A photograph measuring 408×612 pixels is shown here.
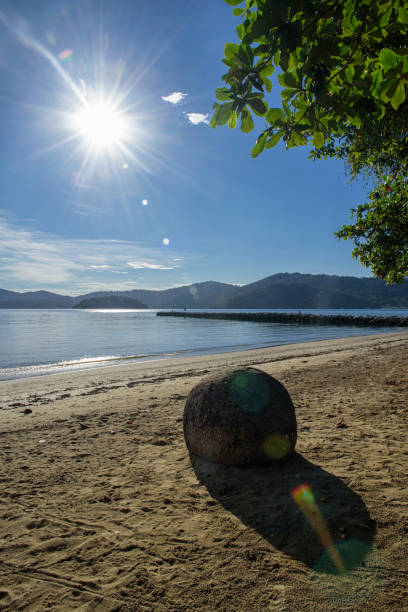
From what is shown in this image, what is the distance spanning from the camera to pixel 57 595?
2.49 m

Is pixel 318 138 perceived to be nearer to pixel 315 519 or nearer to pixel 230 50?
pixel 230 50

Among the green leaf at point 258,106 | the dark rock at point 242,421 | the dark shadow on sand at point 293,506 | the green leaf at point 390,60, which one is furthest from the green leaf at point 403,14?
the dark shadow on sand at point 293,506

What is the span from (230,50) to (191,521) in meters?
4.17

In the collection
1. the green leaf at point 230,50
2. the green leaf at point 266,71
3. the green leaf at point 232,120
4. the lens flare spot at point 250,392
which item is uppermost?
the green leaf at point 230,50

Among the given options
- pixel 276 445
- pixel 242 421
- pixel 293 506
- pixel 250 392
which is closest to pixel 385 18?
pixel 250 392

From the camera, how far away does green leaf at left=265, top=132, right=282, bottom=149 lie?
2.57 meters

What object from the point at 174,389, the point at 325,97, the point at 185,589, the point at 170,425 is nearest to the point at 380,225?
the point at 174,389

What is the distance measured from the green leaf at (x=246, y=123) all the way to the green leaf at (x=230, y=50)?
1.19 ft

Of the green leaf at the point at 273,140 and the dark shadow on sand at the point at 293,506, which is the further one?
the dark shadow on sand at the point at 293,506

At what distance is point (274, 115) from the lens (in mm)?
Answer: 2535

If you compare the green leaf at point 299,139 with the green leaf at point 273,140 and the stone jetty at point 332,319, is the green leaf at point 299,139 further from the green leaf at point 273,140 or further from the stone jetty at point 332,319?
the stone jetty at point 332,319

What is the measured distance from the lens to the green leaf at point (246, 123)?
95.8 inches

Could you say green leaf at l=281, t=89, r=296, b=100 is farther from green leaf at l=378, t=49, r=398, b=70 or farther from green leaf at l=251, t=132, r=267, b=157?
green leaf at l=378, t=49, r=398, b=70

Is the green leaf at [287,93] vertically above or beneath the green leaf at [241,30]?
beneath
